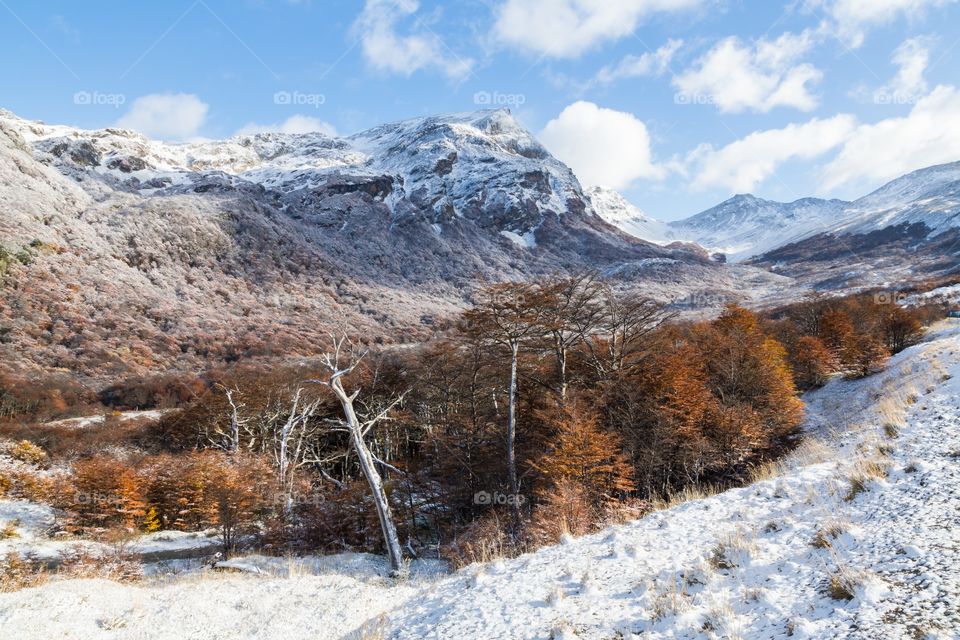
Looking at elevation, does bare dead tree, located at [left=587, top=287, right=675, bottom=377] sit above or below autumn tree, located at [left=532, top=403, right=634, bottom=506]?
above

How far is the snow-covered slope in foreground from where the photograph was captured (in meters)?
4.14

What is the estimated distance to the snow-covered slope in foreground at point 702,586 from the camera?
13.6ft

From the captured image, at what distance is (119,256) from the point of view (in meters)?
81.9

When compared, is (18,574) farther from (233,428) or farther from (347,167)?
(347,167)

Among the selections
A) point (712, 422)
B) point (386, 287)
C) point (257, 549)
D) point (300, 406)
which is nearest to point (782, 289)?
point (386, 287)

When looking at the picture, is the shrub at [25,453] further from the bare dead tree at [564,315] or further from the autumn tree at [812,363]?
the autumn tree at [812,363]

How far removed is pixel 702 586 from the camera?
5012mm

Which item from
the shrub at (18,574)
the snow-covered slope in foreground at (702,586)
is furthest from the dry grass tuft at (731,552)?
the shrub at (18,574)

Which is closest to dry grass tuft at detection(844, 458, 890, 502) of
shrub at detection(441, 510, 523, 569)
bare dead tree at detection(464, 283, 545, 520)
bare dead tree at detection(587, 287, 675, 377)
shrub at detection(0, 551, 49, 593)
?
shrub at detection(441, 510, 523, 569)

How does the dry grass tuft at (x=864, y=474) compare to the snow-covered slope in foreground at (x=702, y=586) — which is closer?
the snow-covered slope in foreground at (x=702, y=586)

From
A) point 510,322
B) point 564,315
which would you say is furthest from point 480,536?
point 564,315

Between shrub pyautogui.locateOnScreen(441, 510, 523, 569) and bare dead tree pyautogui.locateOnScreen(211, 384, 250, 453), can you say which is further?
bare dead tree pyautogui.locateOnScreen(211, 384, 250, 453)

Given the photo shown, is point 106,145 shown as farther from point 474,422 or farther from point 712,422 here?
point 712,422

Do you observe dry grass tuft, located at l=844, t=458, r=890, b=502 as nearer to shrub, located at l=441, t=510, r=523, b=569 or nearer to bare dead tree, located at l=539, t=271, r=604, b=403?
shrub, located at l=441, t=510, r=523, b=569
